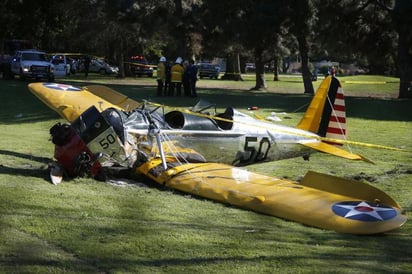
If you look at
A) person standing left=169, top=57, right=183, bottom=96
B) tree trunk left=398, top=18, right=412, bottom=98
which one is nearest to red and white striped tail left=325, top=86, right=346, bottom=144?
person standing left=169, top=57, right=183, bottom=96

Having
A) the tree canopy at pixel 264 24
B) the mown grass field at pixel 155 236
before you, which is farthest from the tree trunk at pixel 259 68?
the mown grass field at pixel 155 236

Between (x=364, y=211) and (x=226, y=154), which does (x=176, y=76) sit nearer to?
(x=226, y=154)

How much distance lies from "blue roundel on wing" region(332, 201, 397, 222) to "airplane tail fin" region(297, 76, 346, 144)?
150 inches

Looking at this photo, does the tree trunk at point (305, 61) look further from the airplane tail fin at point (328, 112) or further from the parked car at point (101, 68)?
the parked car at point (101, 68)

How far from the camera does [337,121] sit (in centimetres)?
1084

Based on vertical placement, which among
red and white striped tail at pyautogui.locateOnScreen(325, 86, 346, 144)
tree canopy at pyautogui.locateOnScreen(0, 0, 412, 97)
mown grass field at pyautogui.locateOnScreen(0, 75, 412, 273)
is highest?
tree canopy at pyautogui.locateOnScreen(0, 0, 412, 97)

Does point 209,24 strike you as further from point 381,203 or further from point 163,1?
point 381,203

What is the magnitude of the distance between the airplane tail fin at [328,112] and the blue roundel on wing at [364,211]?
381 centimetres

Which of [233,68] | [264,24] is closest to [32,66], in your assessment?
[264,24]

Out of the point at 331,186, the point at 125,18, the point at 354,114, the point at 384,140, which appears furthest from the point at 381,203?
the point at 125,18

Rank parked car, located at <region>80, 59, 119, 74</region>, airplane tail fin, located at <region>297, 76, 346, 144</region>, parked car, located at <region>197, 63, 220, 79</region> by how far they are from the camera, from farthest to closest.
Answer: parked car, located at <region>197, 63, 220, 79</region> → parked car, located at <region>80, 59, 119, 74</region> → airplane tail fin, located at <region>297, 76, 346, 144</region>

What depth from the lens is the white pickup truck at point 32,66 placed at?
34.0 metres

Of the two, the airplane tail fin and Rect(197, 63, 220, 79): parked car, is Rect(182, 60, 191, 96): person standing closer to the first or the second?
the airplane tail fin

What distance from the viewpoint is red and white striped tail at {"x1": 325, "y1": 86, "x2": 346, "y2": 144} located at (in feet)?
35.4
